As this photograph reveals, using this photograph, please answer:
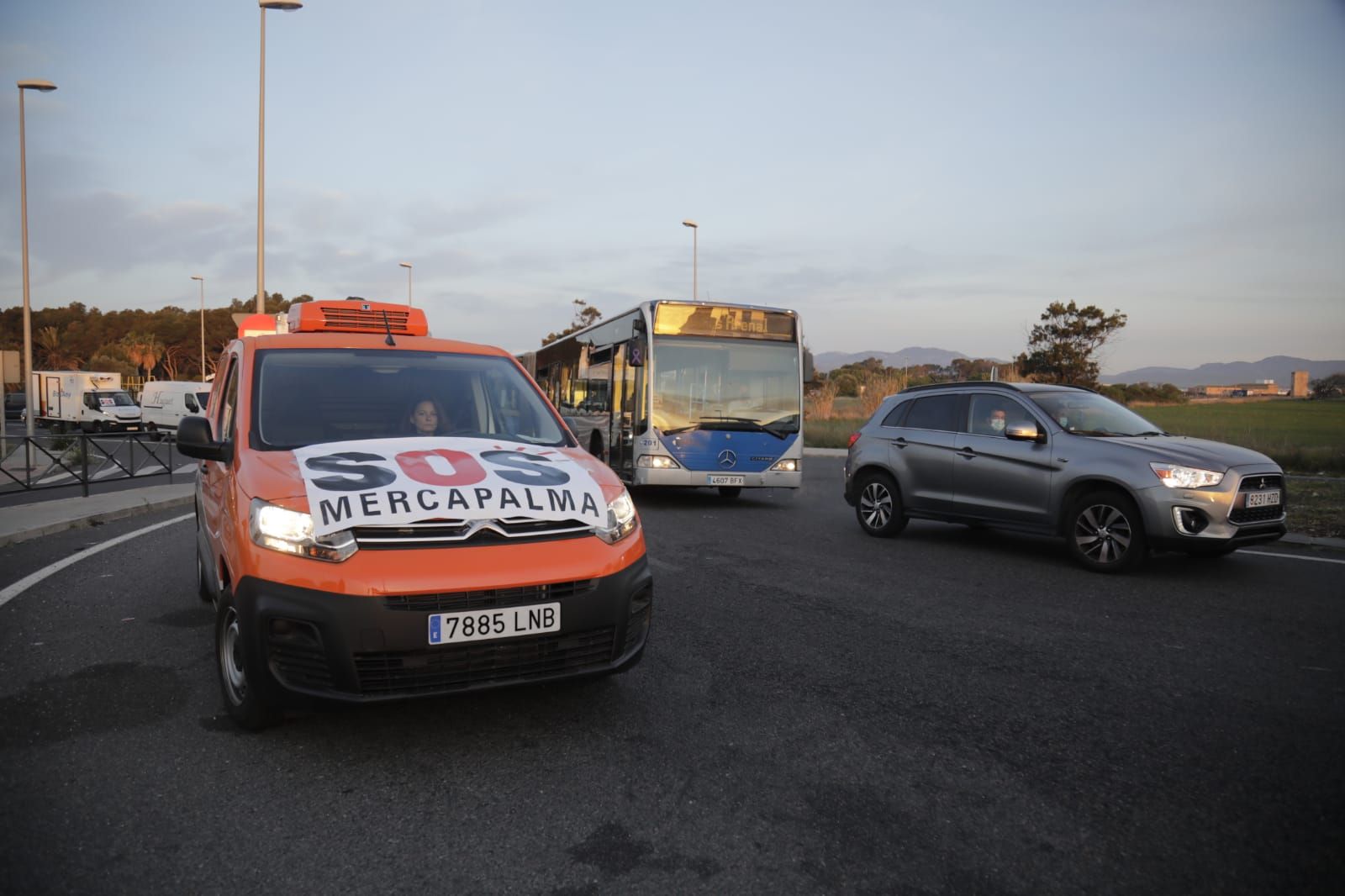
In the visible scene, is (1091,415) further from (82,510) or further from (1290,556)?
(82,510)

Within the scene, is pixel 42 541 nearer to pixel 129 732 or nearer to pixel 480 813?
pixel 129 732

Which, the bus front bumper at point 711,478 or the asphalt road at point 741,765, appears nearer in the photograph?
the asphalt road at point 741,765

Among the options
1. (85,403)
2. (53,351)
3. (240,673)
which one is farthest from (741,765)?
(53,351)

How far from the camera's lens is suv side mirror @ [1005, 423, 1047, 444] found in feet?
27.3

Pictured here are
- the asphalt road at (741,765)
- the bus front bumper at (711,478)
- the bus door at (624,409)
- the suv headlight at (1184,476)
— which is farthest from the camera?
the bus door at (624,409)

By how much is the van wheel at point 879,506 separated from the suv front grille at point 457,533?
670 centimetres

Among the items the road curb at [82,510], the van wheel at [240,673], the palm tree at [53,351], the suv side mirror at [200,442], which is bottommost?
Answer: the road curb at [82,510]

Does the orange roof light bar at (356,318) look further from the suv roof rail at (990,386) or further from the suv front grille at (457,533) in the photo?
the suv roof rail at (990,386)

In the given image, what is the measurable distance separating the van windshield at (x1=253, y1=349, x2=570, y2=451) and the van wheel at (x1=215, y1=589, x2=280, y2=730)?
2.67ft

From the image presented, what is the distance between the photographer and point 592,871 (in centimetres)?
270

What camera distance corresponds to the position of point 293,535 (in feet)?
11.4

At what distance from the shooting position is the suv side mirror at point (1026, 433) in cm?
831

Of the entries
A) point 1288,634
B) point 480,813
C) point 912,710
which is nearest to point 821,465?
point 1288,634

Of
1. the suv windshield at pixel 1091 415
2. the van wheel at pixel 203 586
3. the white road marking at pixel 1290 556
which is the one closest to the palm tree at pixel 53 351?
the van wheel at pixel 203 586
